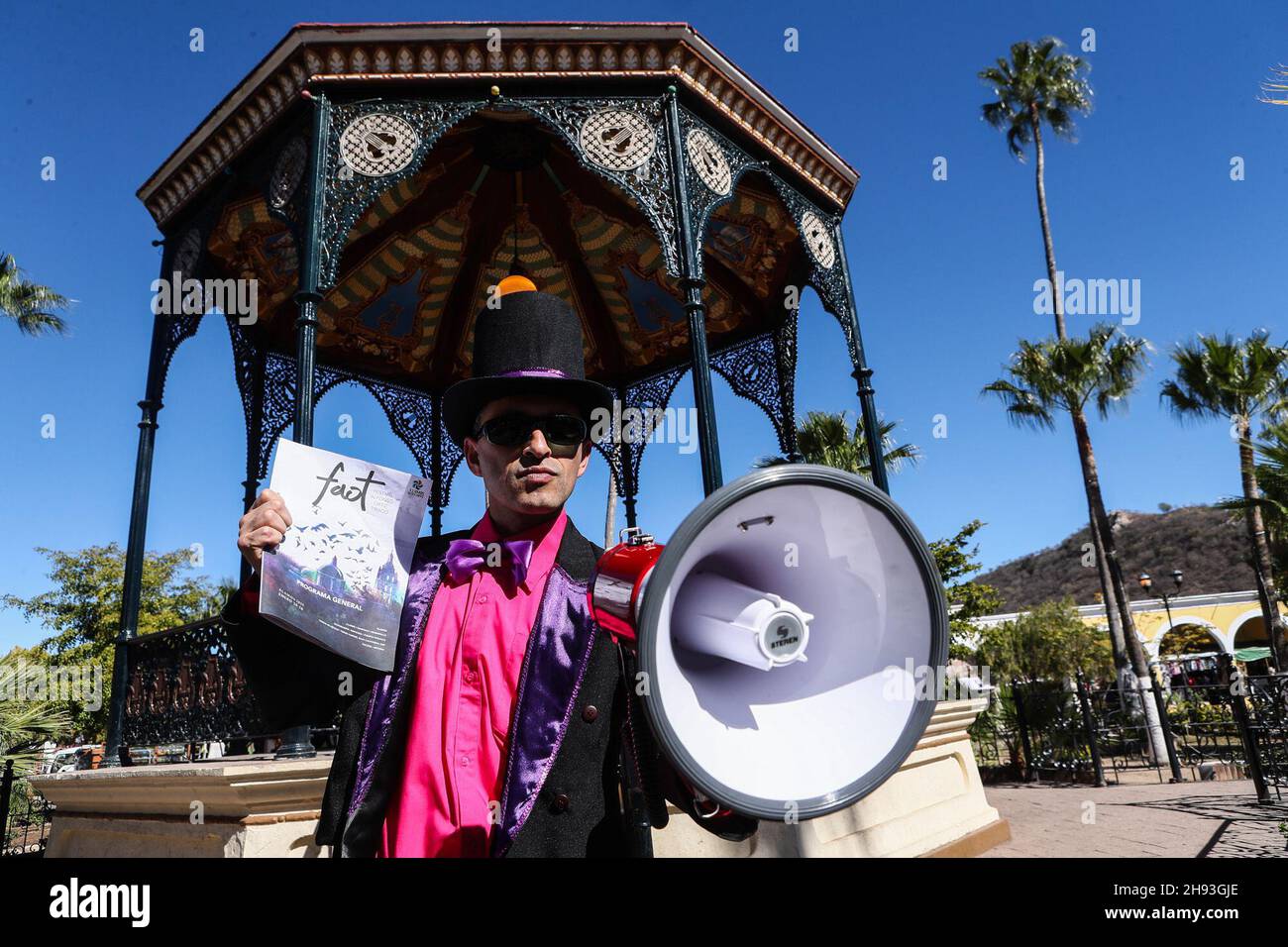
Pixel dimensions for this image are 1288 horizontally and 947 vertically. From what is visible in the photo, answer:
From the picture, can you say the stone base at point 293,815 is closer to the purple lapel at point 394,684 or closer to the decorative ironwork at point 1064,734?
the purple lapel at point 394,684

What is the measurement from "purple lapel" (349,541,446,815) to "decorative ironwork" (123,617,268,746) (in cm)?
374

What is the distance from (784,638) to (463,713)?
805 millimetres

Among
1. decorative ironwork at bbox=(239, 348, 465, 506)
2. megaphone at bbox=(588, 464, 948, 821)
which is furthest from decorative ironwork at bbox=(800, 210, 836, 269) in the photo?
megaphone at bbox=(588, 464, 948, 821)

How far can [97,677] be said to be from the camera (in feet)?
69.2

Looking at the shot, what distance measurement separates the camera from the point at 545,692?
1.66m

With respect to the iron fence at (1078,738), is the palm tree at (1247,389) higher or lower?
Result: higher

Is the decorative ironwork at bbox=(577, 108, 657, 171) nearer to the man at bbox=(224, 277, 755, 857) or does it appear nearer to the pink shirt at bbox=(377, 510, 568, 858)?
the man at bbox=(224, 277, 755, 857)

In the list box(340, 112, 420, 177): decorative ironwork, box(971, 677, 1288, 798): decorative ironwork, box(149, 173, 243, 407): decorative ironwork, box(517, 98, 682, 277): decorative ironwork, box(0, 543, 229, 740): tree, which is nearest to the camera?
box(340, 112, 420, 177): decorative ironwork

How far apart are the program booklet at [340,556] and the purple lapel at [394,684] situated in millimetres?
75

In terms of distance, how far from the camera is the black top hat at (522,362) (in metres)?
1.81

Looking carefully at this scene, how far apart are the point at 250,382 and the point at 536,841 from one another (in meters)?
9.01

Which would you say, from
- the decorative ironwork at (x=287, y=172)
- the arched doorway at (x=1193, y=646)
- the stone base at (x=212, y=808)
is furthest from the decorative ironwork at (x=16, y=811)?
the arched doorway at (x=1193, y=646)
